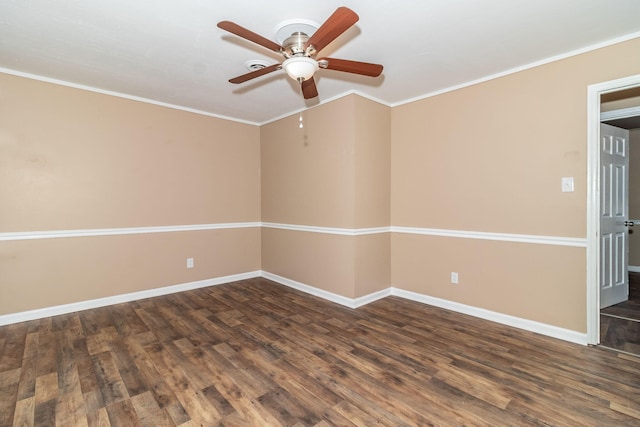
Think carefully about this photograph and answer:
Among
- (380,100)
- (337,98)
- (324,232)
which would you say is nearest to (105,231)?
(324,232)

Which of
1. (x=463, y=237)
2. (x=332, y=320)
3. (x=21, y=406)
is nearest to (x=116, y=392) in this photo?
(x=21, y=406)

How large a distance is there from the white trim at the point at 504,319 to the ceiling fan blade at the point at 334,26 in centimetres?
291

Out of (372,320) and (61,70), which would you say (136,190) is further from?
(372,320)

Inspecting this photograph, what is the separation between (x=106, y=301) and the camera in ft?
11.5

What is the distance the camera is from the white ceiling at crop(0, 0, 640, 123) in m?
1.97

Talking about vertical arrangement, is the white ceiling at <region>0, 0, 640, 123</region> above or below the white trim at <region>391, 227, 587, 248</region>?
above

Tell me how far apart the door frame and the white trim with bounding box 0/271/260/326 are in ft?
13.4

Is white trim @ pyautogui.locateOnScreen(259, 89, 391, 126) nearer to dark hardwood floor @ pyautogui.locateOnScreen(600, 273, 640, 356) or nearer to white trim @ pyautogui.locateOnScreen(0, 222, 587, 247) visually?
white trim @ pyautogui.locateOnScreen(0, 222, 587, 247)

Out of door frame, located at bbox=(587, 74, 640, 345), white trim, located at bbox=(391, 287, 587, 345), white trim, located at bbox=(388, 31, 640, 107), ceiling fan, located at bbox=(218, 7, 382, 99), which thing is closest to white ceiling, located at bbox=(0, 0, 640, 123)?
white trim, located at bbox=(388, 31, 640, 107)

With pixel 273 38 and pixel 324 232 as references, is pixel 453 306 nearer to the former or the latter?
pixel 324 232

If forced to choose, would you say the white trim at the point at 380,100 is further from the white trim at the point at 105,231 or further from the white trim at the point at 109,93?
the white trim at the point at 105,231

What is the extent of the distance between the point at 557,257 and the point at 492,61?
1.84 meters

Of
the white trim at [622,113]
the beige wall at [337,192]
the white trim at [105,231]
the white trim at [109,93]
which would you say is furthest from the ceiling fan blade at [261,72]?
the white trim at [622,113]

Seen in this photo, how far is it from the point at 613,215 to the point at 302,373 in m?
3.80
